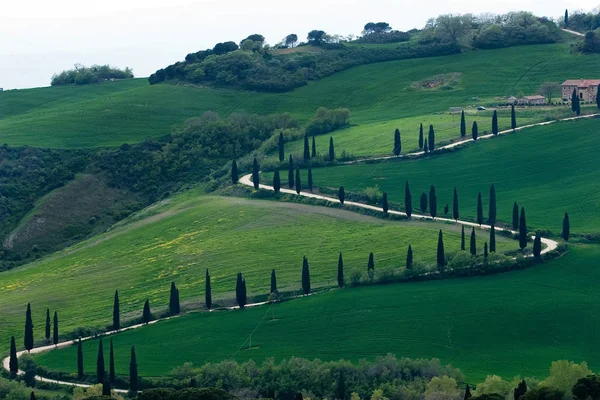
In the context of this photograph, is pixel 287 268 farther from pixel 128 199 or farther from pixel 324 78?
pixel 324 78

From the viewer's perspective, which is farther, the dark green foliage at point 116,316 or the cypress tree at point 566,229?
the cypress tree at point 566,229

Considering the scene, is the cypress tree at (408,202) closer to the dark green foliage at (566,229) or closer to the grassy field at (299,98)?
the dark green foliage at (566,229)

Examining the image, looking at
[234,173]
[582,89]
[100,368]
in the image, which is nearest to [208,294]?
[100,368]

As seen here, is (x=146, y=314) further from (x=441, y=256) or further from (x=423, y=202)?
(x=423, y=202)

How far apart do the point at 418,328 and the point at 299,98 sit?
9131 centimetres

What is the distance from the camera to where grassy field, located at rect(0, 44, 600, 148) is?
170500mm

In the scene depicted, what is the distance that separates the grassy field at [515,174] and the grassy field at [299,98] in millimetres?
A: 24609

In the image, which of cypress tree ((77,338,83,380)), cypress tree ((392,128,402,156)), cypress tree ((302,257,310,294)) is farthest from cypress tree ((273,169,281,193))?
cypress tree ((77,338,83,380))

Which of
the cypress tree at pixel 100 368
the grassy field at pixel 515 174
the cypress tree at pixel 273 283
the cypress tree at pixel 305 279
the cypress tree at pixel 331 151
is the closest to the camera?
the cypress tree at pixel 100 368

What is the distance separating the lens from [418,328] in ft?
320

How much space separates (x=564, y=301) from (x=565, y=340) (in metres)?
6.89

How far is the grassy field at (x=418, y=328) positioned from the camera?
3664 inches

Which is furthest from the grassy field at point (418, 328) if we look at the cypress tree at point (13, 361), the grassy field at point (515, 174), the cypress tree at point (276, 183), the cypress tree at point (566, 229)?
the cypress tree at point (276, 183)

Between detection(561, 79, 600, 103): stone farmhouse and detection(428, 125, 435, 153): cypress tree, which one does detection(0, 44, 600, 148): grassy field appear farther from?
detection(428, 125, 435, 153): cypress tree
